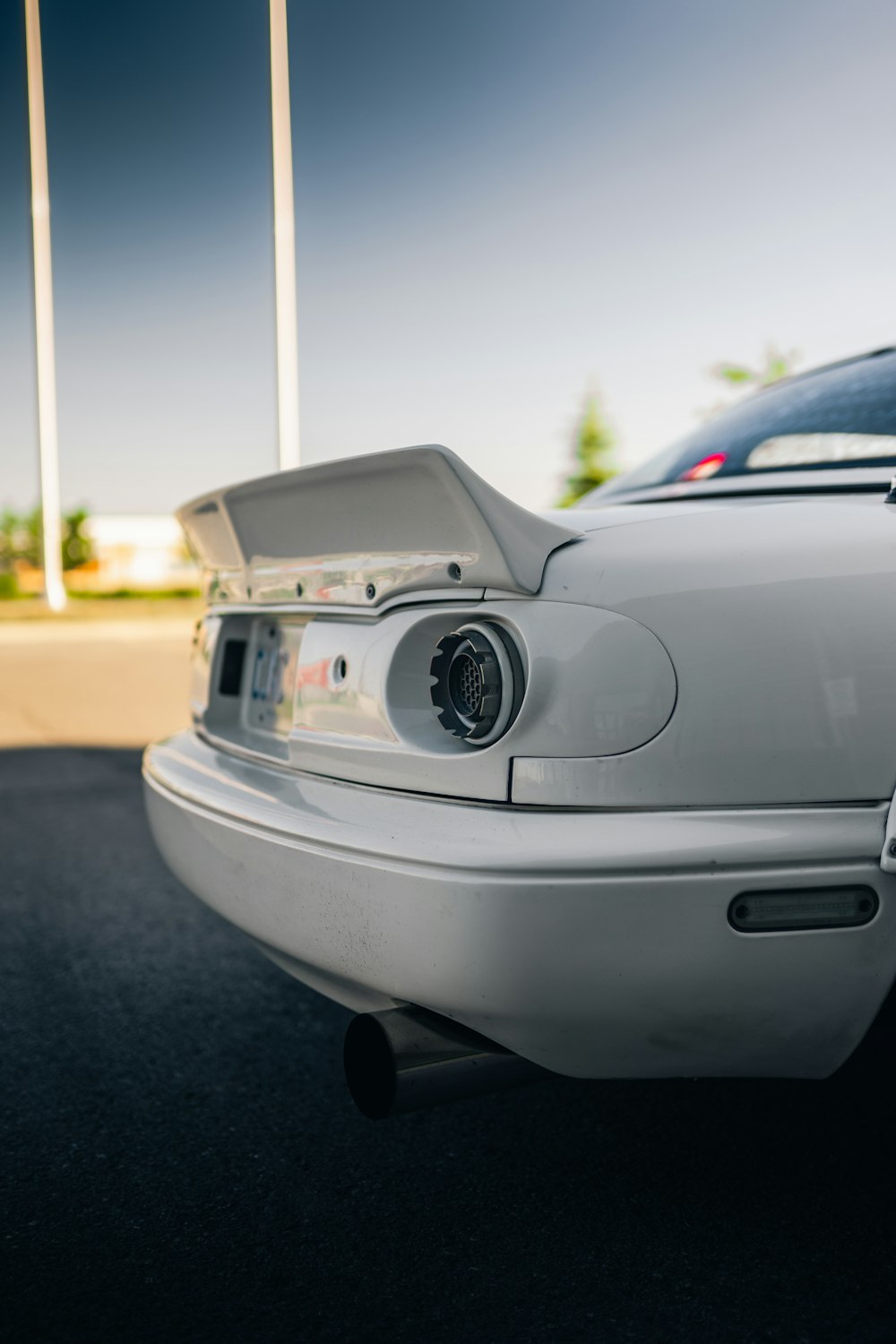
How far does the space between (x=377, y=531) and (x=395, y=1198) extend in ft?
3.84

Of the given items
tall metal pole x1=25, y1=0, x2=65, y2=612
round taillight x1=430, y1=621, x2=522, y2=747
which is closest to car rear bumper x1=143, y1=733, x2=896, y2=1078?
round taillight x1=430, y1=621, x2=522, y2=747

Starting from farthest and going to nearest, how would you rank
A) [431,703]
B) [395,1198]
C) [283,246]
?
[283,246] → [395,1198] → [431,703]

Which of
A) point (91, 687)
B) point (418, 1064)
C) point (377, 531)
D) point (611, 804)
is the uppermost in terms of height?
point (377, 531)

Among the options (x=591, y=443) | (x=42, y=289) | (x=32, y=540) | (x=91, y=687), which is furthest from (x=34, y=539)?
(x=91, y=687)

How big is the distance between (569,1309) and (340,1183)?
0.53 m

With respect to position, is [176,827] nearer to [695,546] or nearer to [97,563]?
[695,546]

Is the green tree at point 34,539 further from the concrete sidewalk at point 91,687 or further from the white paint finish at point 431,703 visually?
the white paint finish at point 431,703

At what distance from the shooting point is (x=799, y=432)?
246 cm

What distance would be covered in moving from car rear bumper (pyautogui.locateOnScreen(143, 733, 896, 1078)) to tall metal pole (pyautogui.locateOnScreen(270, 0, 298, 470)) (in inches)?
607

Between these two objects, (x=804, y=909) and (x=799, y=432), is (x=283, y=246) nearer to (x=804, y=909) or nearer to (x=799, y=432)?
(x=799, y=432)

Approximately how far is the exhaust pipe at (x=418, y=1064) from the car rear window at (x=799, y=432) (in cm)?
131

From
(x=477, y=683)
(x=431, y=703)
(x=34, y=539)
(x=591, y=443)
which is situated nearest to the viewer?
(x=477, y=683)

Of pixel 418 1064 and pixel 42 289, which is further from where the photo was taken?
pixel 42 289

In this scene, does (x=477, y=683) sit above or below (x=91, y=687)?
above
